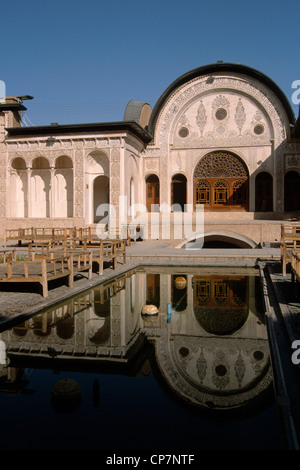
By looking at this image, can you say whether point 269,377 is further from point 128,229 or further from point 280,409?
point 128,229

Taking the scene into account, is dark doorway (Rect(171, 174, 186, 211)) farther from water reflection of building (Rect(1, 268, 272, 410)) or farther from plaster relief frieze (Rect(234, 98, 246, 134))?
water reflection of building (Rect(1, 268, 272, 410))

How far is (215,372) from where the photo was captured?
5164mm

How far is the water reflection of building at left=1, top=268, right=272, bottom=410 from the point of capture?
4895 millimetres

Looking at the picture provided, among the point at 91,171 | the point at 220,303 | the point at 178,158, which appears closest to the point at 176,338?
the point at 220,303

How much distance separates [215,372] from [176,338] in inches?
53.2

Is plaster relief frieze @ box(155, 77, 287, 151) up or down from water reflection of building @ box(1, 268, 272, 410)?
up

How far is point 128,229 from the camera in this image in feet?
66.3

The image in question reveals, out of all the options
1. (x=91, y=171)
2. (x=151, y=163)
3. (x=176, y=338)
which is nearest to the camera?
(x=176, y=338)

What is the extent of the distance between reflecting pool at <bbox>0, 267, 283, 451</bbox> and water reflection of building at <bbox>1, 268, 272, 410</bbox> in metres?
0.02

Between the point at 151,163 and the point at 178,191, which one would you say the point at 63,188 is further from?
the point at 178,191

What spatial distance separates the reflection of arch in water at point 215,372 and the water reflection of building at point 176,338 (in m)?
0.01

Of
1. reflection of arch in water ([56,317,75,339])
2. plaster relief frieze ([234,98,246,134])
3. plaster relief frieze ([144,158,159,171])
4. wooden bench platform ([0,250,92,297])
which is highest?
plaster relief frieze ([234,98,246,134])

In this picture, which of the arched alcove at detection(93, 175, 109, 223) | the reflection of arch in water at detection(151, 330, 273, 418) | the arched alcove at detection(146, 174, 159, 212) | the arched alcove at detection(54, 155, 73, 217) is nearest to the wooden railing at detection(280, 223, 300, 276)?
the reflection of arch in water at detection(151, 330, 273, 418)
